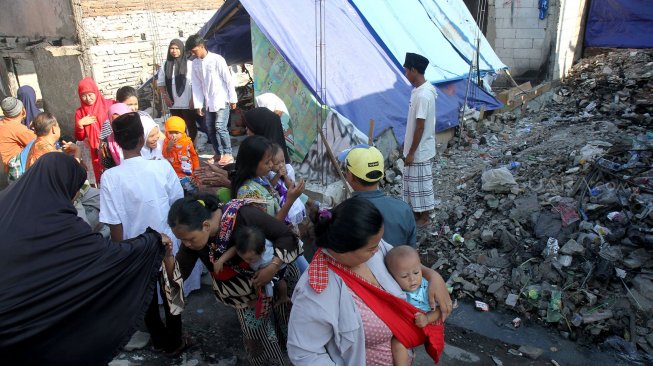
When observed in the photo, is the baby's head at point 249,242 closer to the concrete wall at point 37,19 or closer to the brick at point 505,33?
the concrete wall at point 37,19

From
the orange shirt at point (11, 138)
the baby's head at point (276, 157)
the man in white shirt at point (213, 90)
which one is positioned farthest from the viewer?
the man in white shirt at point (213, 90)

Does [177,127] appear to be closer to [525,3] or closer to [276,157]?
[276,157]

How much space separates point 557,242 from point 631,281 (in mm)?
644

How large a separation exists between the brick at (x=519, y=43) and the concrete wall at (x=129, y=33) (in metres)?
7.50

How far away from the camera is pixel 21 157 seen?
4.18 metres

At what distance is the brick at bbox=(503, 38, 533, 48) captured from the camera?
1082 cm

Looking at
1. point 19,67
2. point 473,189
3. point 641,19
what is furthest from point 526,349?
point 19,67

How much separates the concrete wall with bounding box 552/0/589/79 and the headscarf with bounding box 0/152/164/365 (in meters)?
10.7

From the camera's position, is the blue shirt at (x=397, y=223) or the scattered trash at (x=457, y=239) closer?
the blue shirt at (x=397, y=223)

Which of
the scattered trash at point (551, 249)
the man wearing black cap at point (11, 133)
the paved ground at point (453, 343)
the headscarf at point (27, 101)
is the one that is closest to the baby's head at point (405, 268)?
the paved ground at point (453, 343)

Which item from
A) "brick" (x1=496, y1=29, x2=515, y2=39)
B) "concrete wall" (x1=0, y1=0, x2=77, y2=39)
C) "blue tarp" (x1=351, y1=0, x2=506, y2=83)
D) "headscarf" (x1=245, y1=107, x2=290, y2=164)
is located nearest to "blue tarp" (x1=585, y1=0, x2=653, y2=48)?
"brick" (x1=496, y1=29, x2=515, y2=39)

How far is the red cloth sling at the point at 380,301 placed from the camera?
1.70 m

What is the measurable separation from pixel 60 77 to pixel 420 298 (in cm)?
899

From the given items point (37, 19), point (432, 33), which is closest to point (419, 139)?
point (432, 33)
